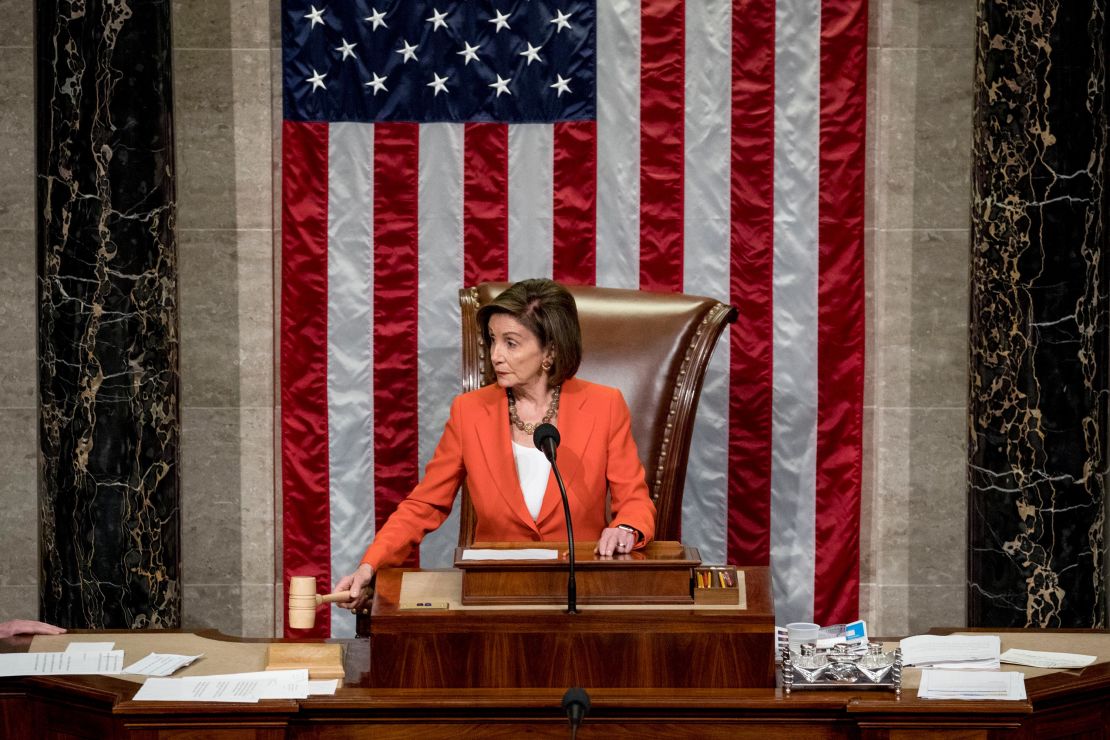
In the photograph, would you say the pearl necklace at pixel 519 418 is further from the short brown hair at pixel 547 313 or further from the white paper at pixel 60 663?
the white paper at pixel 60 663

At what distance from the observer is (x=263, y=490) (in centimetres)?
564

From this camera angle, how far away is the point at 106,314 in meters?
5.07

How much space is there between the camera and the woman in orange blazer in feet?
13.5

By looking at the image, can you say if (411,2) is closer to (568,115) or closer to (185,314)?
(568,115)

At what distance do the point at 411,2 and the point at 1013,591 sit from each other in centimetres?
329

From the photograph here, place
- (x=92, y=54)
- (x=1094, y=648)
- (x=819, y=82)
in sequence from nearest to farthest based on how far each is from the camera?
(x=1094, y=648)
(x=92, y=54)
(x=819, y=82)

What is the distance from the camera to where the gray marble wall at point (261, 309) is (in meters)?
5.48

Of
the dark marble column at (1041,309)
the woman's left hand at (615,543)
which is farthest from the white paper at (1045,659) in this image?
the dark marble column at (1041,309)

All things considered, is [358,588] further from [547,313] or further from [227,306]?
[227,306]

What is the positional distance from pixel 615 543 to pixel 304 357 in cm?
241

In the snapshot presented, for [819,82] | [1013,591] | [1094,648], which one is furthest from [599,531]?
[819,82]

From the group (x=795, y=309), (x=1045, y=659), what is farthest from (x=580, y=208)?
(x=1045, y=659)

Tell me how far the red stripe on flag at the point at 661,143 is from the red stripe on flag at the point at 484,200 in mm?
557

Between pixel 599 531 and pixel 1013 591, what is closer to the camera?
pixel 599 531
